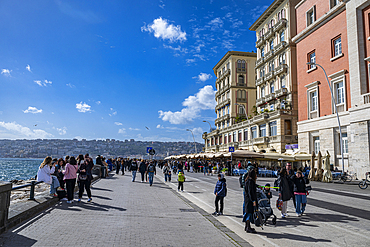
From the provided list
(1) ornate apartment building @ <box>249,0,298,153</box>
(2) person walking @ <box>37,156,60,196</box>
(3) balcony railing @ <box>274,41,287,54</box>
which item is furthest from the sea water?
(3) balcony railing @ <box>274,41,287,54</box>

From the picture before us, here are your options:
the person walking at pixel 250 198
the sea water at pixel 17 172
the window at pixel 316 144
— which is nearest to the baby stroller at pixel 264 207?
the person walking at pixel 250 198

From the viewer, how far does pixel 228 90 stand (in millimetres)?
69500

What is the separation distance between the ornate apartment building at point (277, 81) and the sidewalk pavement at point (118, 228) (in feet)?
115

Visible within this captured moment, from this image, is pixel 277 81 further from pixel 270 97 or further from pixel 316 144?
pixel 316 144

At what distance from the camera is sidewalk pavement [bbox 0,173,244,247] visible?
595 centimetres

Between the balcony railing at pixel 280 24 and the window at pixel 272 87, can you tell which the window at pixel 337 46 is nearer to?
the balcony railing at pixel 280 24

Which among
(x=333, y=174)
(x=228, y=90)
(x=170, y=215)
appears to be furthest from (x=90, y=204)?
(x=228, y=90)

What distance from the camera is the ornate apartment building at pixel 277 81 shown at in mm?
42469

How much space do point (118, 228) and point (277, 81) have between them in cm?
4471

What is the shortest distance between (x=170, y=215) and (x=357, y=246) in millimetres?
5028

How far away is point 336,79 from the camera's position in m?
29.6

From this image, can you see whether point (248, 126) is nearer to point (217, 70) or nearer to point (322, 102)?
point (322, 102)

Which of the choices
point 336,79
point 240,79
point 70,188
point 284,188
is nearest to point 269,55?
point 240,79

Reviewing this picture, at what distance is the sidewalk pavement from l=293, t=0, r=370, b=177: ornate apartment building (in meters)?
20.8
